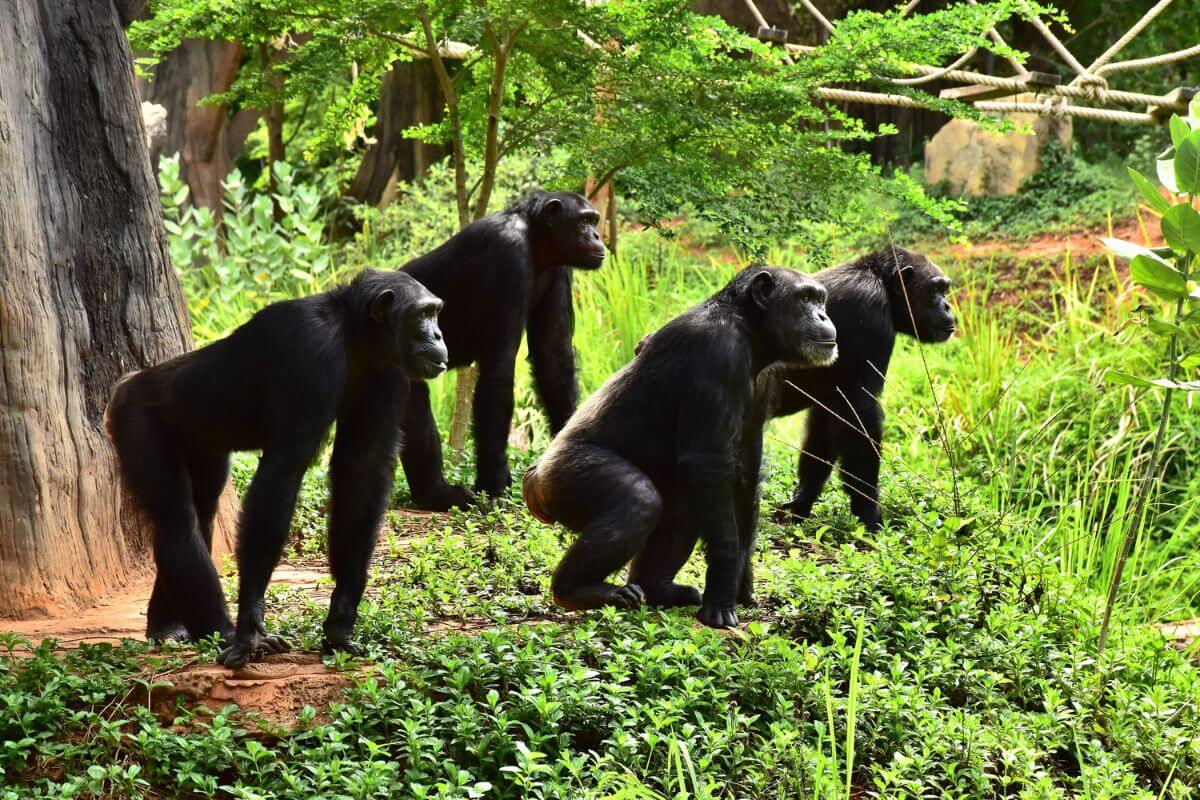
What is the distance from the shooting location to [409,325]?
4.84 metres

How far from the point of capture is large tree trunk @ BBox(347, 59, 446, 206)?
15977mm

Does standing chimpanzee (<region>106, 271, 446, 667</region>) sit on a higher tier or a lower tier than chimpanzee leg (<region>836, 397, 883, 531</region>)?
higher

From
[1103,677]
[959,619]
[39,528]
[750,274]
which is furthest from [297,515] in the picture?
[1103,677]

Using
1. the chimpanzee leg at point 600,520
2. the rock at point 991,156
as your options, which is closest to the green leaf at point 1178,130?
the chimpanzee leg at point 600,520

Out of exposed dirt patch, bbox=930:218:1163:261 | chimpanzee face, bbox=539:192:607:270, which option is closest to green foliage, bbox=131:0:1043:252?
chimpanzee face, bbox=539:192:607:270

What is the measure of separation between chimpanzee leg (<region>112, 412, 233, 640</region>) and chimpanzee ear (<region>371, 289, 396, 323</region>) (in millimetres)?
961

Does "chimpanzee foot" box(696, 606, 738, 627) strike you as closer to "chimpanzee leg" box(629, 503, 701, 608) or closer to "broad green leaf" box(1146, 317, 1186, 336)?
"chimpanzee leg" box(629, 503, 701, 608)

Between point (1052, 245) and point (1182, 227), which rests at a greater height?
point (1182, 227)

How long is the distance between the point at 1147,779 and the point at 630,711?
206 cm

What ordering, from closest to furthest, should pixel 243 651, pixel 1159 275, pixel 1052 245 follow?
pixel 243 651, pixel 1159 275, pixel 1052 245

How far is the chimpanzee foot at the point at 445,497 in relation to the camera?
286 inches

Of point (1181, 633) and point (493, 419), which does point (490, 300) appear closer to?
point (493, 419)

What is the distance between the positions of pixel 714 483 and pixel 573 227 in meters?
2.62

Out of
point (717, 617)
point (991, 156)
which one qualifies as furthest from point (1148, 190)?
point (991, 156)
